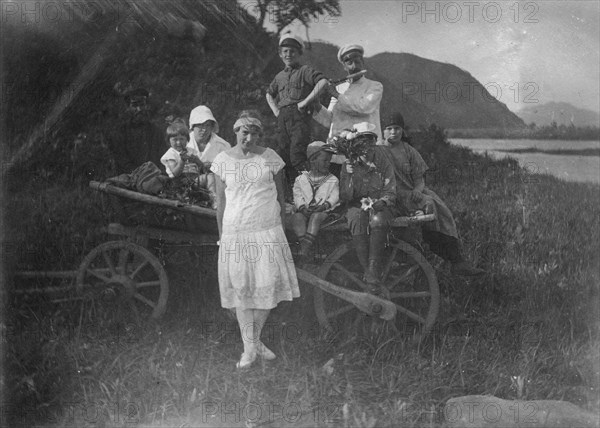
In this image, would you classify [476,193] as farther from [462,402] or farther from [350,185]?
[462,402]

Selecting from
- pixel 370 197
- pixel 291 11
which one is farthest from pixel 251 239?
pixel 291 11

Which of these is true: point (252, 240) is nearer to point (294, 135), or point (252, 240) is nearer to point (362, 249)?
point (362, 249)

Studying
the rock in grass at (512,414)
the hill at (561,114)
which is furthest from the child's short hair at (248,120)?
the rock in grass at (512,414)

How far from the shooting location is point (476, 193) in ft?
15.2

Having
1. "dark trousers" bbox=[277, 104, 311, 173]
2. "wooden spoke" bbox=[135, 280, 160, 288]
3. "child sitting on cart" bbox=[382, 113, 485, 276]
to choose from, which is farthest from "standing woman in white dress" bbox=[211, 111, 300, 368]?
"child sitting on cart" bbox=[382, 113, 485, 276]

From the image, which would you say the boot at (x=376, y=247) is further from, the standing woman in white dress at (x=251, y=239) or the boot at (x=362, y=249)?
the standing woman in white dress at (x=251, y=239)

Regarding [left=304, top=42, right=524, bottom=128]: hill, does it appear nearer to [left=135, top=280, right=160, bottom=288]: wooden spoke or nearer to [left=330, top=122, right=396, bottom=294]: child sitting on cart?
[left=330, top=122, right=396, bottom=294]: child sitting on cart

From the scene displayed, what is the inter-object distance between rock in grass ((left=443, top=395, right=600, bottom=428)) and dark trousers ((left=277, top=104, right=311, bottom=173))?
214cm

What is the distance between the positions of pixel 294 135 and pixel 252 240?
113 cm

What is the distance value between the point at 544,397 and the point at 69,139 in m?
3.89

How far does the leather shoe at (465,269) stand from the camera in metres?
4.46

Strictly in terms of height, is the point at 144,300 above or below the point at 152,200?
below

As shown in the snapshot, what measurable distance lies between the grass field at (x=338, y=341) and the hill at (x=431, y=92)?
8.5 inches

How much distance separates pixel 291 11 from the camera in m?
4.54
